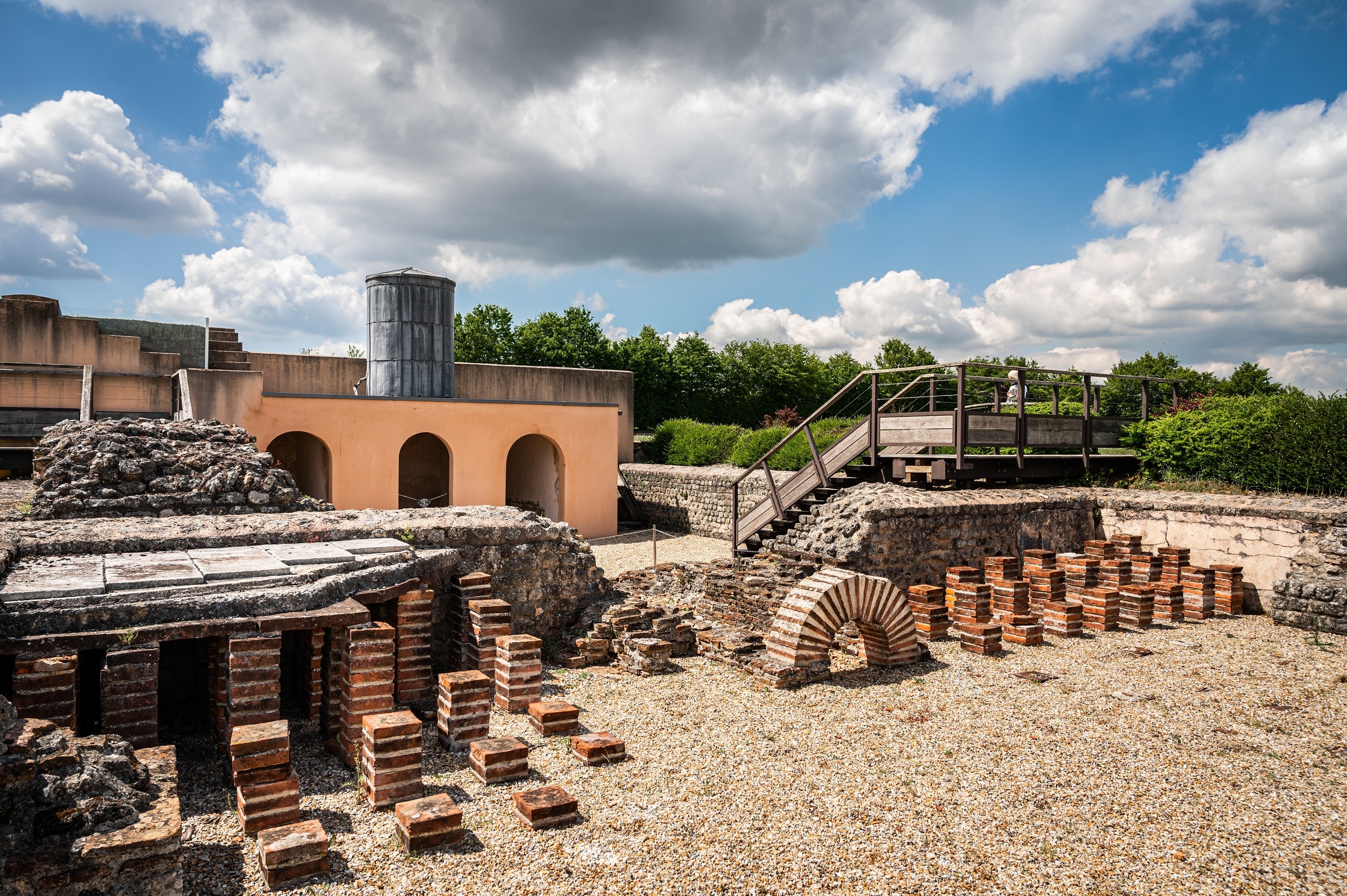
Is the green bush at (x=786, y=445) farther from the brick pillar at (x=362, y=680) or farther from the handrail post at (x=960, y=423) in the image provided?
the brick pillar at (x=362, y=680)

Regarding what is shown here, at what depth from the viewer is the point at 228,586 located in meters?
4.74

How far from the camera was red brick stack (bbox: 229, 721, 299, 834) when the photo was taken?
12.2 feet

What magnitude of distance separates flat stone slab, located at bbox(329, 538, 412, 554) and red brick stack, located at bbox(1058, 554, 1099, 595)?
7.58 meters

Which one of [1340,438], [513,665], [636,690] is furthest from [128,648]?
[1340,438]

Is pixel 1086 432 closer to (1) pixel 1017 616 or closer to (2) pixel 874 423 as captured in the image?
(2) pixel 874 423

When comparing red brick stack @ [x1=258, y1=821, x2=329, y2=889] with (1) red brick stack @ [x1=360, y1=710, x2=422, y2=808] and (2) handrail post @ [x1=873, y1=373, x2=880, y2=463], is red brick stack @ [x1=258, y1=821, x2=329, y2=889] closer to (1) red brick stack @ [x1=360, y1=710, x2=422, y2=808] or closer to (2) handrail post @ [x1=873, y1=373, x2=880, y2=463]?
(1) red brick stack @ [x1=360, y1=710, x2=422, y2=808]

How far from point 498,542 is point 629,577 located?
3520 millimetres

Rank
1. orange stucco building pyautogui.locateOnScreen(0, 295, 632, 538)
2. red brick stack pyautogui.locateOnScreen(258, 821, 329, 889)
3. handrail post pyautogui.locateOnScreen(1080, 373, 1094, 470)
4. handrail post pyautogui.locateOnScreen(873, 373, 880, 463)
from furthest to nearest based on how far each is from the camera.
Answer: orange stucco building pyautogui.locateOnScreen(0, 295, 632, 538) → handrail post pyautogui.locateOnScreen(1080, 373, 1094, 470) → handrail post pyautogui.locateOnScreen(873, 373, 880, 463) → red brick stack pyautogui.locateOnScreen(258, 821, 329, 889)

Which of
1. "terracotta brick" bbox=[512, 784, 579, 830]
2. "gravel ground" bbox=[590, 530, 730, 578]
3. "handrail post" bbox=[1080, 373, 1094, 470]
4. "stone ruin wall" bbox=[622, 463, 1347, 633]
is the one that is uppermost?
"handrail post" bbox=[1080, 373, 1094, 470]

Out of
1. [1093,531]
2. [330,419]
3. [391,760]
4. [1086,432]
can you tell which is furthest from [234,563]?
[1086,432]

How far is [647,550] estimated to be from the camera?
1532 cm

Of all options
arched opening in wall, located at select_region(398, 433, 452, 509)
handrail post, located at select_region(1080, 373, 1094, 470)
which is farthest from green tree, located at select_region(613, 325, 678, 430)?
handrail post, located at select_region(1080, 373, 1094, 470)

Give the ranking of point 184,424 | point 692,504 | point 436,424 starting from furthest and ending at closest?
point 692,504, point 436,424, point 184,424

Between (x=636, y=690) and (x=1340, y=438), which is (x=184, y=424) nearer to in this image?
(x=636, y=690)
